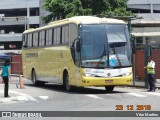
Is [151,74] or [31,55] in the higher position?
[31,55]

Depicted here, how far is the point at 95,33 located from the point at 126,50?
→ 5.50 ft

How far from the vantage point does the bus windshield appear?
2370 centimetres

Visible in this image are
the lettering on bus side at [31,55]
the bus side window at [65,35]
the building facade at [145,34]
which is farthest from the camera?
the lettering on bus side at [31,55]

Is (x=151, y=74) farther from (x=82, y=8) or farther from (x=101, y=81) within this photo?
(x=82, y=8)

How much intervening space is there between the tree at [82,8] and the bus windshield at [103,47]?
30091 mm

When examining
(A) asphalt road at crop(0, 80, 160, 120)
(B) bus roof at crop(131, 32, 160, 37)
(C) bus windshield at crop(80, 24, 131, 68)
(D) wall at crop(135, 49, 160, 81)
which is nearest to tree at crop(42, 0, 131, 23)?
(B) bus roof at crop(131, 32, 160, 37)

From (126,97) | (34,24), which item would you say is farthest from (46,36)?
(34,24)

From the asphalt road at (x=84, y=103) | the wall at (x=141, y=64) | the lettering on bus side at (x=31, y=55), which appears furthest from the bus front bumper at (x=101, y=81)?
the lettering on bus side at (x=31, y=55)

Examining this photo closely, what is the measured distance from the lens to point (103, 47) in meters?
23.8

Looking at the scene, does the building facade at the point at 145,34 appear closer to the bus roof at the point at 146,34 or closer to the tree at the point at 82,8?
the bus roof at the point at 146,34

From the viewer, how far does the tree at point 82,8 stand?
5476cm

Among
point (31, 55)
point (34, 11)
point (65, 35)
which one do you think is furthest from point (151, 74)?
point (34, 11)

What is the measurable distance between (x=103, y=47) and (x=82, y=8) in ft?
104

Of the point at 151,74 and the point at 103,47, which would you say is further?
the point at 151,74
